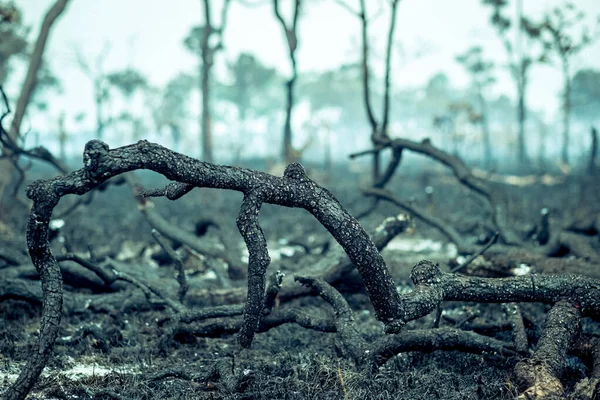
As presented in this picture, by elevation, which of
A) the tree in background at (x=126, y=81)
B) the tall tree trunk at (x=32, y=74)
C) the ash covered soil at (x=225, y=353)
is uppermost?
the tree in background at (x=126, y=81)

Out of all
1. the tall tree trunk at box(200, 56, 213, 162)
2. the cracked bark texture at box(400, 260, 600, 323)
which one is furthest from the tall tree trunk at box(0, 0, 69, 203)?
the cracked bark texture at box(400, 260, 600, 323)

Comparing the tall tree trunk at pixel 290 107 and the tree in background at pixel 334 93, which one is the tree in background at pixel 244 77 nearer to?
the tree in background at pixel 334 93

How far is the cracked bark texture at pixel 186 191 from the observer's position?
116 inches

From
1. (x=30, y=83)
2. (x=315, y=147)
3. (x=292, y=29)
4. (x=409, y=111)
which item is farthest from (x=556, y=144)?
(x=30, y=83)

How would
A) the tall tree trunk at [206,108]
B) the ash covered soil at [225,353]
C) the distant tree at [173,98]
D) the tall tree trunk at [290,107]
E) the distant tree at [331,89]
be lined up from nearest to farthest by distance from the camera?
1. the ash covered soil at [225,353]
2. the tall tree trunk at [290,107]
3. the tall tree trunk at [206,108]
4. the distant tree at [173,98]
5. the distant tree at [331,89]

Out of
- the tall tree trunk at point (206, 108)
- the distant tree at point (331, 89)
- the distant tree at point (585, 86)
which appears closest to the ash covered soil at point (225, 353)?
the tall tree trunk at point (206, 108)

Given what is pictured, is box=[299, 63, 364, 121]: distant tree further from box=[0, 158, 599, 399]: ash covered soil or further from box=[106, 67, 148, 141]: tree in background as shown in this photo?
A: box=[0, 158, 599, 399]: ash covered soil

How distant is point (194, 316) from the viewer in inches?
175

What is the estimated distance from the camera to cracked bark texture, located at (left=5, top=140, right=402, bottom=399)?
2.95m

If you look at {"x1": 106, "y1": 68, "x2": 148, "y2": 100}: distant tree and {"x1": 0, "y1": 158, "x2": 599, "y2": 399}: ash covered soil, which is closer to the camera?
{"x1": 0, "y1": 158, "x2": 599, "y2": 399}: ash covered soil

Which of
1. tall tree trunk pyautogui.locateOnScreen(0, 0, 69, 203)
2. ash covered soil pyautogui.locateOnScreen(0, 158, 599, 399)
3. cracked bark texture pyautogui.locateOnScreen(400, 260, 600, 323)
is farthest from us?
tall tree trunk pyautogui.locateOnScreen(0, 0, 69, 203)

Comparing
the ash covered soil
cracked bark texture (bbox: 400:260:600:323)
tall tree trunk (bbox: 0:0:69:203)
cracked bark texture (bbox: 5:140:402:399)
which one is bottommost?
the ash covered soil

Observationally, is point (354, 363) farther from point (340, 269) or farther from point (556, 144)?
point (556, 144)

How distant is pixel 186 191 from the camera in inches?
127
